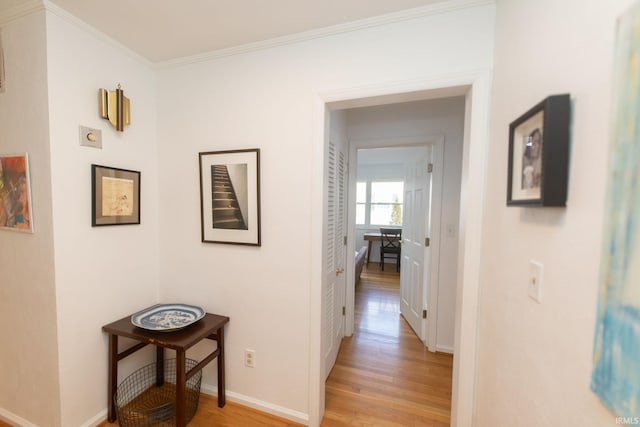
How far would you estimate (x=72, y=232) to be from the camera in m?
1.50

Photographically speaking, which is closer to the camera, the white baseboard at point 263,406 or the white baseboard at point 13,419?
the white baseboard at point 13,419

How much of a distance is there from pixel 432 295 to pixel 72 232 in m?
2.90

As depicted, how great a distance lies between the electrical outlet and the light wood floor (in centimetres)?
31

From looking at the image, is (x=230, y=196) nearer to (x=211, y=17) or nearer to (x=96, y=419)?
(x=211, y=17)

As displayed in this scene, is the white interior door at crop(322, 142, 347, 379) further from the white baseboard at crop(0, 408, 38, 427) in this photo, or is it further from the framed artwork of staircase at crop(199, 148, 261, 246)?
the white baseboard at crop(0, 408, 38, 427)

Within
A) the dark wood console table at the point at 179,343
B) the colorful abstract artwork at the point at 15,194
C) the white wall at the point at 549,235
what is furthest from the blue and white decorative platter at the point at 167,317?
the white wall at the point at 549,235

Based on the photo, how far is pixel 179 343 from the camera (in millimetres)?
1464

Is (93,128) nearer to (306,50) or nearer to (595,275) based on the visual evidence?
(306,50)

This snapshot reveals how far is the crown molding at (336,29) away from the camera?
133 centimetres

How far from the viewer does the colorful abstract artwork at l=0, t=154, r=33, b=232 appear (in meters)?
1.46

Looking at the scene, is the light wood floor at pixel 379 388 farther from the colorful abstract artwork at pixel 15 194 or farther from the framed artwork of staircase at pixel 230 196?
the colorful abstract artwork at pixel 15 194

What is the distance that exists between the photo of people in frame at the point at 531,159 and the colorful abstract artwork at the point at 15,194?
2.46 metres

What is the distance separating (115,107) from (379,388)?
111 inches

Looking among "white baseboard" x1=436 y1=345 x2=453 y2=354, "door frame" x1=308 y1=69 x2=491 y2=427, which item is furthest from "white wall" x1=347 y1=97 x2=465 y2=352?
"door frame" x1=308 y1=69 x2=491 y2=427
